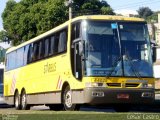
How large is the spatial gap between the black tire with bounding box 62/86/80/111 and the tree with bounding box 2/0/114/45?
28.5m

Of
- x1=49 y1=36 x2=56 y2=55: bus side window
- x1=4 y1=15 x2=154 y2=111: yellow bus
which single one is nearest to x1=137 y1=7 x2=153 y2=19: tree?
x1=49 y1=36 x2=56 y2=55: bus side window

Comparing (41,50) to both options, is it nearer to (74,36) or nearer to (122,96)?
(74,36)

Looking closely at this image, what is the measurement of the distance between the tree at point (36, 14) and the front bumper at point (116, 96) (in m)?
30.4

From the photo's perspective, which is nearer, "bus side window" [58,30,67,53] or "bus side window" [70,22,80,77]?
"bus side window" [70,22,80,77]

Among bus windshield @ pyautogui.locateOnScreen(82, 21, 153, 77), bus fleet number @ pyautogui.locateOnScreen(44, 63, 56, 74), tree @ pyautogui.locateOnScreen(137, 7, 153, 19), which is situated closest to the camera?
bus windshield @ pyautogui.locateOnScreen(82, 21, 153, 77)

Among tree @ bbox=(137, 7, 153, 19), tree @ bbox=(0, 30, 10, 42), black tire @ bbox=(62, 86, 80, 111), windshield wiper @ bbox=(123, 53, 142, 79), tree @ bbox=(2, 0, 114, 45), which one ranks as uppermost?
tree @ bbox=(137, 7, 153, 19)

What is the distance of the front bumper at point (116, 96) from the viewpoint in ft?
56.3

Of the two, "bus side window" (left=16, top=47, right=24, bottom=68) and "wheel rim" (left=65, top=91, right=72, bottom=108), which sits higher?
"bus side window" (left=16, top=47, right=24, bottom=68)

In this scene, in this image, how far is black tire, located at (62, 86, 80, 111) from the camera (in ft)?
60.7

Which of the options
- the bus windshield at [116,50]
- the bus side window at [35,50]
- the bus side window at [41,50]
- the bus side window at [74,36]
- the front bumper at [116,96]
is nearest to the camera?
the front bumper at [116,96]

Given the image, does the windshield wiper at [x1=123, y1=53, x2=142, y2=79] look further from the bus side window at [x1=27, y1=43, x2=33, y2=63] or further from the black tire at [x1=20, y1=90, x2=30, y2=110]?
the black tire at [x1=20, y1=90, x2=30, y2=110]

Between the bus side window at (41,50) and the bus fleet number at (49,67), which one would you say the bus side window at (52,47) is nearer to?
the bus fleet number at (49,67)

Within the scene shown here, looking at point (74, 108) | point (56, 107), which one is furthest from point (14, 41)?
point (74, 108)

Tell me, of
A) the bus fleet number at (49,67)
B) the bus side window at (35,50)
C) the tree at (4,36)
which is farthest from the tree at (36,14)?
the bus fleet number at (49,67)
